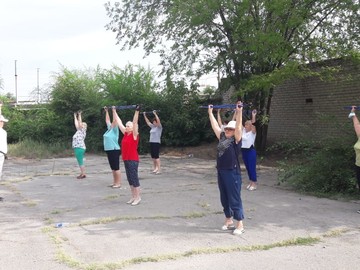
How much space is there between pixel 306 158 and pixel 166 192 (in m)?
3.53

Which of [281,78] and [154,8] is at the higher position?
[154,8]

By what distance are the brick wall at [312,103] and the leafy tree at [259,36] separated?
43.7 inches

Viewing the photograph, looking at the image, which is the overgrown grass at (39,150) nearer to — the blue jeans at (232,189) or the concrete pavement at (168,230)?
the concrete pavement at (168,230)

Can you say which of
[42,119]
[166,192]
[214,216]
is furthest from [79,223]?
[42,119]

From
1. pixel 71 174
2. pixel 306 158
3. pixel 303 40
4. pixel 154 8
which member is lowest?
pixel 71 174

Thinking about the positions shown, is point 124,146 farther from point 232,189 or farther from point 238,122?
point 238,122

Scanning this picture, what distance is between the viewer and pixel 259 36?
1232 centimetres

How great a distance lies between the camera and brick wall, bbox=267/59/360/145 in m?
14.1

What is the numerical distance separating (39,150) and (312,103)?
498 inches

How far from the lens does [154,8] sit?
742 inches

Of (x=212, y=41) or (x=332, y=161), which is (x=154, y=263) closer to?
(x=332, y=161)

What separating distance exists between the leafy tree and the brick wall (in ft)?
3.64

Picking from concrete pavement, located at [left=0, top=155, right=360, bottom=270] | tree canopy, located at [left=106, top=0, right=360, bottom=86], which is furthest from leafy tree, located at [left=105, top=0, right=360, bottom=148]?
concrete pavement, located at [left=0, top=155, right=360, bottom=270]

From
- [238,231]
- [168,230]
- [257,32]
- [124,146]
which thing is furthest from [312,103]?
[168,230]
